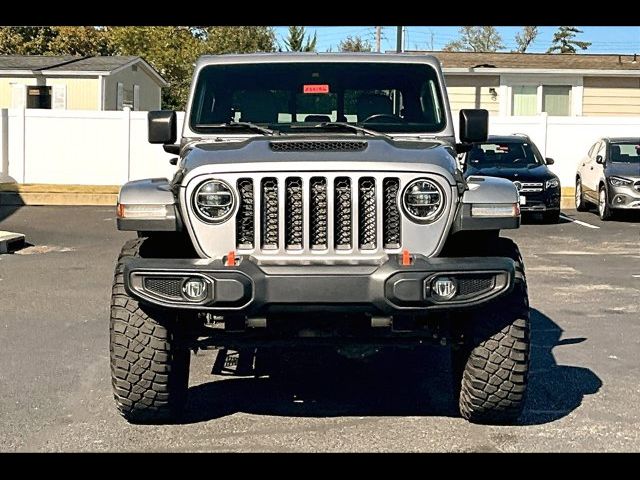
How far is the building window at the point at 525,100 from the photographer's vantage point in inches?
1110

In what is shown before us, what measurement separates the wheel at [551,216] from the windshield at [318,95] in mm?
11089

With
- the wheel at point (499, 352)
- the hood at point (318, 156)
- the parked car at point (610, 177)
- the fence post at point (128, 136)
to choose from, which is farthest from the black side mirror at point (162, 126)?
the fence post at point (128, 136)

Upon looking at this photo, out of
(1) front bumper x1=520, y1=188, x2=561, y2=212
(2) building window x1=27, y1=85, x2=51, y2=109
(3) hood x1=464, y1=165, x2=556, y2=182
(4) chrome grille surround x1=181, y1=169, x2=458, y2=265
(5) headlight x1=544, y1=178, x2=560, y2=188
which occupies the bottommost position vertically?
(1) front bumper x1=520, y1=188, x2=561, y2=212

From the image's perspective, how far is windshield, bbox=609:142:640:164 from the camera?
18.2 m

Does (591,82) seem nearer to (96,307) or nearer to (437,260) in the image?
(96,307)

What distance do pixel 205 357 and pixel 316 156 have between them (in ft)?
8.54

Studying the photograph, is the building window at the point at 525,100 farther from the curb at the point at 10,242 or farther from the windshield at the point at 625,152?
the curb at the point at 10,242

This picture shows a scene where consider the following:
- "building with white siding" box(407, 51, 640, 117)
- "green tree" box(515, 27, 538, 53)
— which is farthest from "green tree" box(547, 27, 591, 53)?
"building with white siding" box(407, 51, 640, 117)

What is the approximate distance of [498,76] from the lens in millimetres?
27953

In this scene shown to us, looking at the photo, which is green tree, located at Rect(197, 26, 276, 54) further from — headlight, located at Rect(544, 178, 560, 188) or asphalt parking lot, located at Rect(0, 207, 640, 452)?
asphalt parking lot, located at Rect(0, 207, 640, 452)

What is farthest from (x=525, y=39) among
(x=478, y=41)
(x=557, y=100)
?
(x=557, y=100)

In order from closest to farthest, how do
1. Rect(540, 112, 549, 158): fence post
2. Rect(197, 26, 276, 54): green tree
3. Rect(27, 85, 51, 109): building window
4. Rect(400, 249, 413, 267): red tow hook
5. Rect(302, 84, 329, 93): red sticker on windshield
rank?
Rect(400, 249, 413, 267): red tow hook → Rect(302, 84, 329, 93): red sticker on windshield → Rect(540, 112, 549, 158): fence post → Rect(27, 85, 51, 109): building window → Rect(197, 26, 276, 54): green tree

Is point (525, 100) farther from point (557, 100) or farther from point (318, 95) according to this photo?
point (318, 95)

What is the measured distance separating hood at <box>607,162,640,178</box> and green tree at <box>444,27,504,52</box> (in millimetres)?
50462
